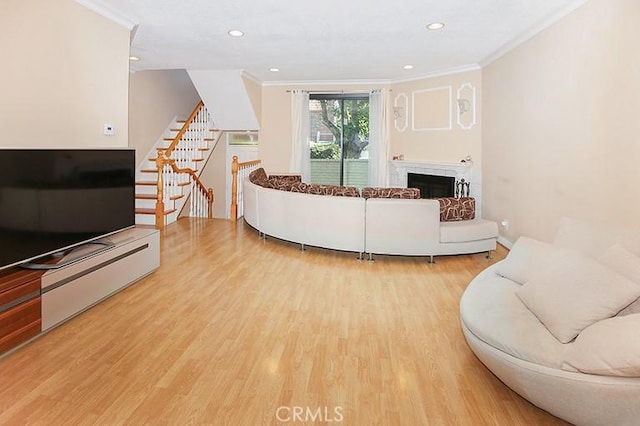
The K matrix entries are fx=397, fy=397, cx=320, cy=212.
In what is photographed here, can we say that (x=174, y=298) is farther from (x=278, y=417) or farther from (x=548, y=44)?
(x=548, y=44)

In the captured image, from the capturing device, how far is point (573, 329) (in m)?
1.96

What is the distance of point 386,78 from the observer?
7688 mm

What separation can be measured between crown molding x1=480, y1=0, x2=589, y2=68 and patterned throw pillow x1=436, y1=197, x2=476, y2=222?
205 cm

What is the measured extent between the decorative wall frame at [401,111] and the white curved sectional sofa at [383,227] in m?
3.41

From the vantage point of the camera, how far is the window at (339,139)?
27.7 ft

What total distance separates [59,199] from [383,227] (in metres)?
3.21

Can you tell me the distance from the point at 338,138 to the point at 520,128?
4159 millimetres

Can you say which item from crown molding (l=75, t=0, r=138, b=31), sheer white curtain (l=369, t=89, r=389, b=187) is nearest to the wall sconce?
sheer white curtain (l=369, t=89, r=389, b=187)

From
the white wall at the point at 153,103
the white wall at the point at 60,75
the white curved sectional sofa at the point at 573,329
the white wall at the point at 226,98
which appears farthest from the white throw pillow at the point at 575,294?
the white wall at the point at 153,103

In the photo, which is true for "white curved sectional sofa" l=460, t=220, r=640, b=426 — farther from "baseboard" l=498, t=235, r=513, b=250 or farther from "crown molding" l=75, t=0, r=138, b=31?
"crown molding" l=75, t=0, r=138, b=31

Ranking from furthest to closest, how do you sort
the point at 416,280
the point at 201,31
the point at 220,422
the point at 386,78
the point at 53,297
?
the point at 386,78 < the point at 201,31 < the point at 416,280 < the point at 53,297 < the point at 220,422

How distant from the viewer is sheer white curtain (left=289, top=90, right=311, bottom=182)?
A: 8195 millimetres

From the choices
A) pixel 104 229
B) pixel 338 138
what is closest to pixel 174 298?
pixel 104 229
